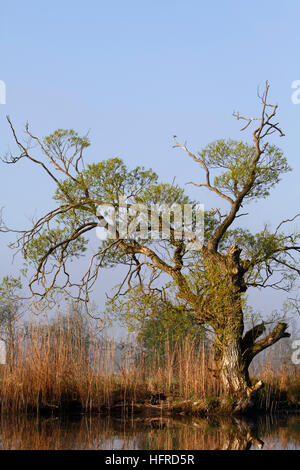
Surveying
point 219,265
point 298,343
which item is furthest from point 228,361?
point 298,343

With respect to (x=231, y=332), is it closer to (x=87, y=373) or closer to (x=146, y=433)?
(x=87, y=373)

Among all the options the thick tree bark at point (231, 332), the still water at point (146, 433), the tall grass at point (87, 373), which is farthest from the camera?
the thick tree bark at point (231, 332)

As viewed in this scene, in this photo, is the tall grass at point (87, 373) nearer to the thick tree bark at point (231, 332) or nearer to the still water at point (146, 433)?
the thick tree bark at point (231, 332)

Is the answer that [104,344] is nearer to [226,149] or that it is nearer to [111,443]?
[111,443]

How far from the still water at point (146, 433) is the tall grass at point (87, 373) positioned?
1.67 ft

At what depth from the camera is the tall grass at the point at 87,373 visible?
9109 mm

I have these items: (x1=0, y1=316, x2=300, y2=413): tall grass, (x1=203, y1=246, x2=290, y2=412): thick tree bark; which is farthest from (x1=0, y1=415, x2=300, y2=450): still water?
(x1=203, y1=246, x2=290, y2=412): thick tree bark

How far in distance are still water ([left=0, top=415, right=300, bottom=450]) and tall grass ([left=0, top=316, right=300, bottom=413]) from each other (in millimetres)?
508

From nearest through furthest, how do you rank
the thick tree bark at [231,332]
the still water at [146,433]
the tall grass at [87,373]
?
the still water at [146,433]
the tall grass at [87,373]
the thick tree bark at [231,332]

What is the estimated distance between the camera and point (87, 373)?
9477 millimetres

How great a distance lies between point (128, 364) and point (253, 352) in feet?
8.27

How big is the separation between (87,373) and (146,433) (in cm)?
235

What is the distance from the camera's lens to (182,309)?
10633mm

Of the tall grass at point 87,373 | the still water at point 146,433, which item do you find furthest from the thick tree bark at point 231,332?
the still water at point 146,433
